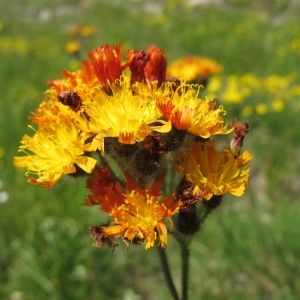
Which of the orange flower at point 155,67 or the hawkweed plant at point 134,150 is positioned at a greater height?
the orange flower at point 155,67

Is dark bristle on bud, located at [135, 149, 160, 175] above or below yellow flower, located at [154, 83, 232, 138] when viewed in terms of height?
below

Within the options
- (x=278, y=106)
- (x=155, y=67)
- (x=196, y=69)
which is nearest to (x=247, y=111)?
(x=278, y=106)

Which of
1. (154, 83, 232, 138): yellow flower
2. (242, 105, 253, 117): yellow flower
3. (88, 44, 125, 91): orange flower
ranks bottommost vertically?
(242, 105, 253, 117): yellow flower

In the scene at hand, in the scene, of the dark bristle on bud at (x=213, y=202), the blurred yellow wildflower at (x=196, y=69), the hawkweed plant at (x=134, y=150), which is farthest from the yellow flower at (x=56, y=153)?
the blurred yellow wildflower at (x=196, y=69)

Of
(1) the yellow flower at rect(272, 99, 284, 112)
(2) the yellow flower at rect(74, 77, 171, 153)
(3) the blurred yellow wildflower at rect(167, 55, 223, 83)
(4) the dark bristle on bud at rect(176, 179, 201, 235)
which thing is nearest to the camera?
(2) the yellow flower at rect(74, 77, 171, 153)

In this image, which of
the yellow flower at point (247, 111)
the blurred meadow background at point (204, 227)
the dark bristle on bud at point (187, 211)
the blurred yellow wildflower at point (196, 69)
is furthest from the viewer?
the yellow flower at point (247, 111)

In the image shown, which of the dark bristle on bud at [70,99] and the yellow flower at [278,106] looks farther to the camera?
the yellow flower at [278,106]

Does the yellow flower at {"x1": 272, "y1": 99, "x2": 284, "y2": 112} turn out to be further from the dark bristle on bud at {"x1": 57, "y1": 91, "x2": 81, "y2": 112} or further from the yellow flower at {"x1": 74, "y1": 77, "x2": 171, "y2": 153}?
the dark bristle on bud at {"x1": 57, "y1": 91, "x2": 81, "y2": 112}

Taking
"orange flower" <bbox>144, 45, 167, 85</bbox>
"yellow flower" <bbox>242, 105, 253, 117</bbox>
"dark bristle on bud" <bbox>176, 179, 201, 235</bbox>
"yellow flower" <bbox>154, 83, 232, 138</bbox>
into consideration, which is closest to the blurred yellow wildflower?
"yellow flower" <bbox>242, 105, 253, 117</bbox>

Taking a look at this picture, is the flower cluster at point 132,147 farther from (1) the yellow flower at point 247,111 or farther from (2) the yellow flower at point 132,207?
(1) the yellow flower at point 247,111
